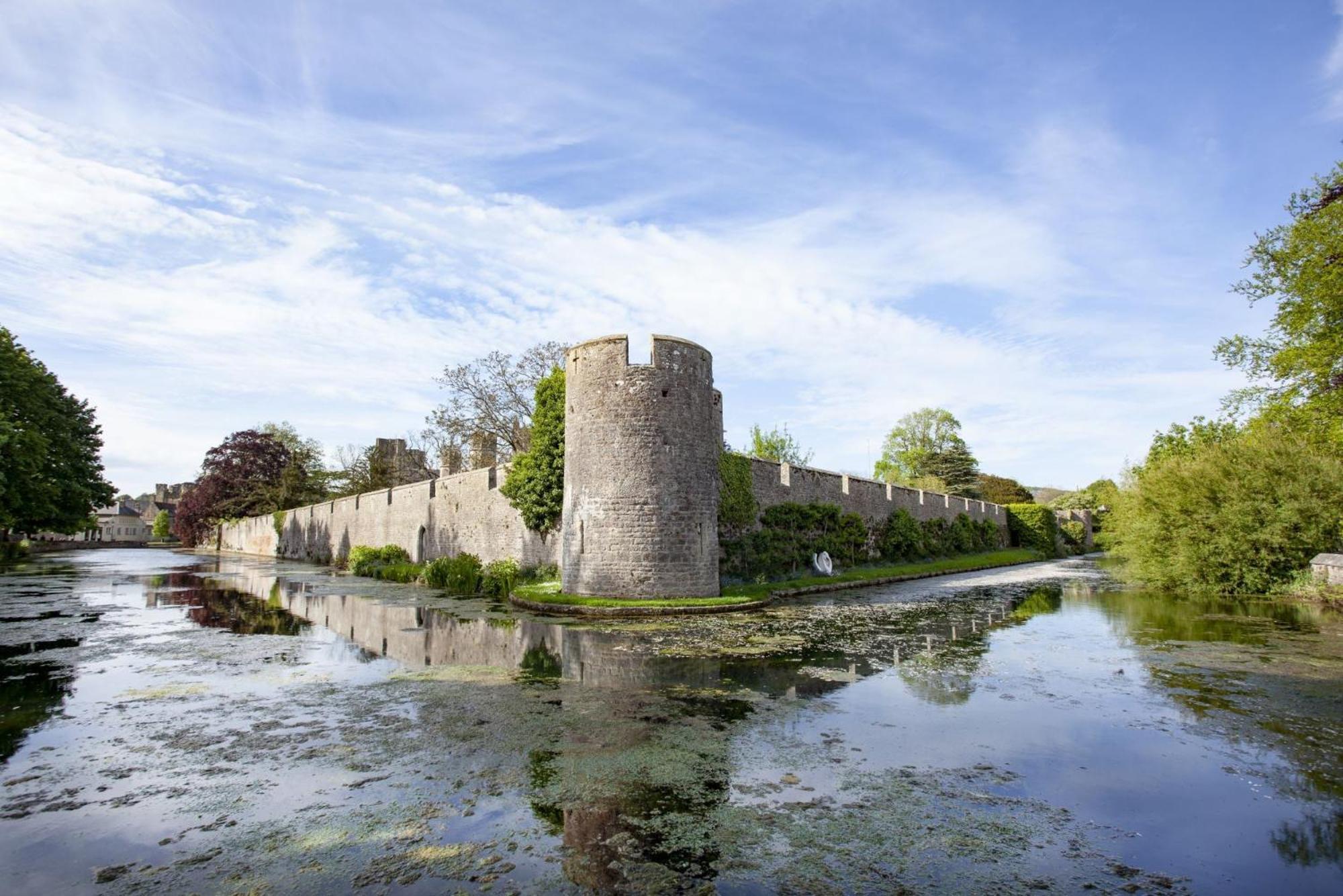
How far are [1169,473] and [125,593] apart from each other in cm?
2547

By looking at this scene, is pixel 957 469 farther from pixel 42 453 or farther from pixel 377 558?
pixel 42 453

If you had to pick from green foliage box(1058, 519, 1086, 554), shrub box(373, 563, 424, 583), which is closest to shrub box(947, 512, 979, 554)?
green foliage box(1058, 519, 1086, 554)

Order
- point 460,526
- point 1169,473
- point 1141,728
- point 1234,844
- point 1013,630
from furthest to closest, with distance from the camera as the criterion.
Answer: point 460,526
point 1169,473
point 1013,630
point 1141,728
point 1234,844

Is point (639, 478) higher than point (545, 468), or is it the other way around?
point (545, 468)

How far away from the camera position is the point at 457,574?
63.1 ft

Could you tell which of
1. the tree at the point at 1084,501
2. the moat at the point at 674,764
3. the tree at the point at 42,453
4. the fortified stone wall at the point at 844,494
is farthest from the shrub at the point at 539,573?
the tree at the point at 1084,501

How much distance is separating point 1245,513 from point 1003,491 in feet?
152

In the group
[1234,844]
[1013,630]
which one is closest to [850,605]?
[1013,630]

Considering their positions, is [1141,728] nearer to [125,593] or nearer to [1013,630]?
[1013,630]

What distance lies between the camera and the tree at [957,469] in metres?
53.6

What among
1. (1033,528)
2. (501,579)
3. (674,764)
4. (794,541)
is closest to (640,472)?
(501,579)

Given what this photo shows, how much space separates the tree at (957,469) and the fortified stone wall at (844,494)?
20443mm

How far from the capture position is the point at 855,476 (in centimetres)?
2478

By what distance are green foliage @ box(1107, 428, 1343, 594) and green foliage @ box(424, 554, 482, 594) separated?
17.3 meters
